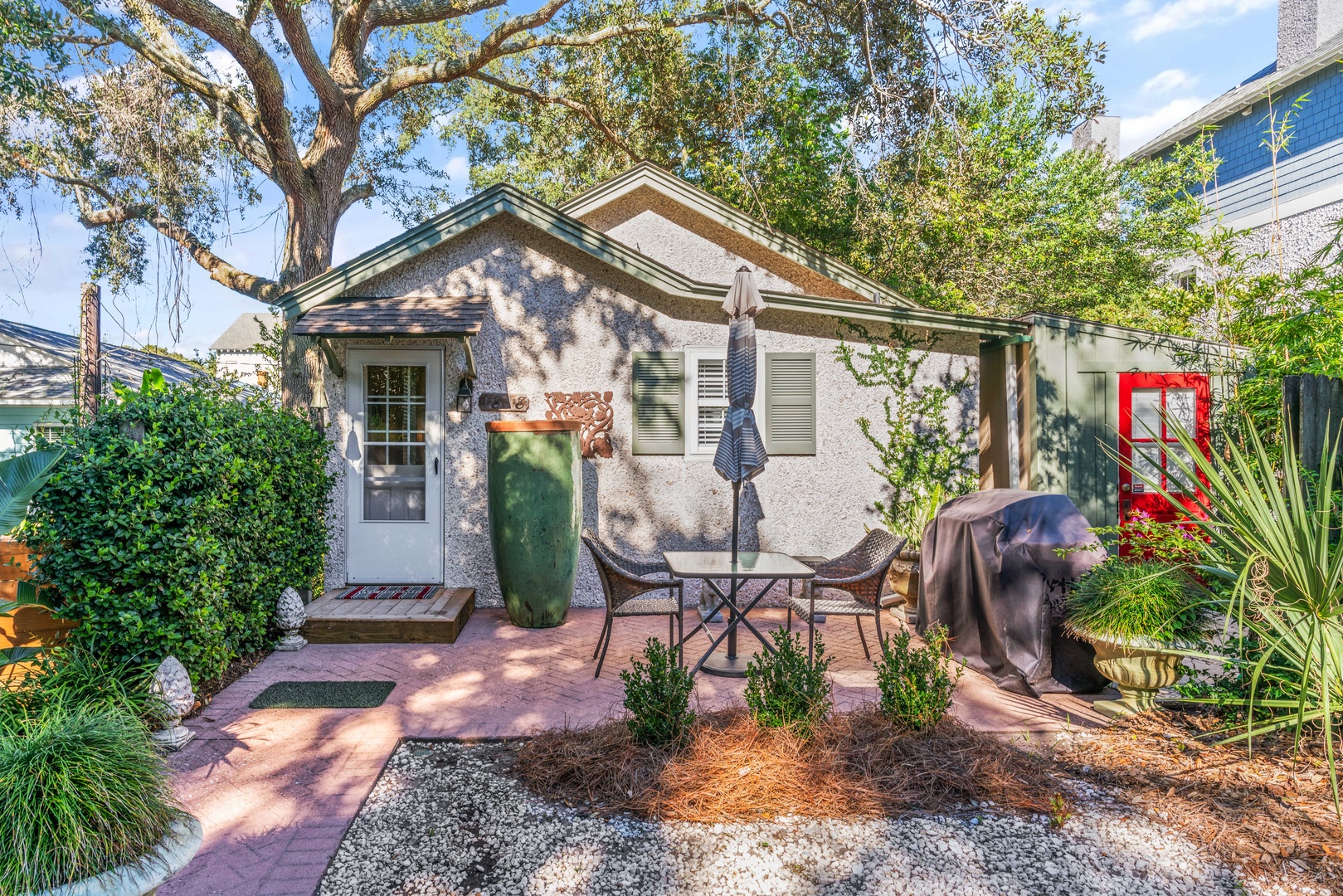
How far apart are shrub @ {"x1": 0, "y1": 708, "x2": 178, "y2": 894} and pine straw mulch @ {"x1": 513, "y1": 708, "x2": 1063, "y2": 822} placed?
159cm

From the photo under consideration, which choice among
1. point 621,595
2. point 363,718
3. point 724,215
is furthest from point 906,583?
point 724,215

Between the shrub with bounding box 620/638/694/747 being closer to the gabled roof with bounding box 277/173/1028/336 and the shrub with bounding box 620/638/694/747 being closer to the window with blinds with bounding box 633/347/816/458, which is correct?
the window with blinds with bounding box 633/347/816/458

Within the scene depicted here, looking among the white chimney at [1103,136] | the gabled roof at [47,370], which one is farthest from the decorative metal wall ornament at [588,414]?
the white chimney at [1103,136]

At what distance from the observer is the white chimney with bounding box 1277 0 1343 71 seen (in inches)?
470

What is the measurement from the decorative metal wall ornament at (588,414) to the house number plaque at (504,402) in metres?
0.24

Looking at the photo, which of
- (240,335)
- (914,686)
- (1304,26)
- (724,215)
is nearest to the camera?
(914,686)

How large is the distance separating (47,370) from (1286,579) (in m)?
16.0

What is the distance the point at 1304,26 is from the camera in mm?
12188

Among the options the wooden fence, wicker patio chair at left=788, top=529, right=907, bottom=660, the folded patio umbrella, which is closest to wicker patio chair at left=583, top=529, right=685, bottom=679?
the folded patio umbrella

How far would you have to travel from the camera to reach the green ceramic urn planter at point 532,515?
6113 millimetres

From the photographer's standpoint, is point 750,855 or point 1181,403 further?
point 1181,403

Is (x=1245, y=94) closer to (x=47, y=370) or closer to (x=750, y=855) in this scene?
(x=750, y=855)

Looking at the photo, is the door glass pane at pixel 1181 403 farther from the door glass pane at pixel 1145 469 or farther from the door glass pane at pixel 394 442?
the door glass pane at pixel 394 442

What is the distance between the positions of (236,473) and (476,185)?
16221mm
